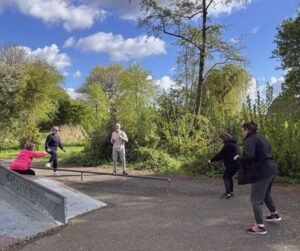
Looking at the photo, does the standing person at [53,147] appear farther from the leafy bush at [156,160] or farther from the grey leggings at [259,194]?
the grey leggings at [259,194]

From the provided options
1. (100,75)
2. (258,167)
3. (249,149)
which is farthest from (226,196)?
(100,75)

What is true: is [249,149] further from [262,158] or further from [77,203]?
[77,203]

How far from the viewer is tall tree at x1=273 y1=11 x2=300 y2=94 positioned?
1187 inches

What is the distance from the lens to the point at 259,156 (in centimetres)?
640

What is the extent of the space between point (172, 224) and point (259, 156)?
1999 millimetres

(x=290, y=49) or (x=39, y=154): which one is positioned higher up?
(x=290, y=49)

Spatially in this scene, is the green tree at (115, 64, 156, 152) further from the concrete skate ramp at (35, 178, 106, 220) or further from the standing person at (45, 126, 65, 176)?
the concrete skate ramp at (35, 178, 106, 220)

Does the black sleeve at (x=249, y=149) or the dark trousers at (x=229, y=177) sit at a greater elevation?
→ the black sleeve at (x=249, y=149)

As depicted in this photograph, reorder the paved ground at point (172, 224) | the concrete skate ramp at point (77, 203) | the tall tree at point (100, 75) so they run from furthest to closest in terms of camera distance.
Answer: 1. the tall tree at point (100, 75)
2. the concrete skate ramp at point (77, 203)
3. the paved ground at point (172, 224)

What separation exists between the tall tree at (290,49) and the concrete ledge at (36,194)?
81.9ft

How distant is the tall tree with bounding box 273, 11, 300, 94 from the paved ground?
21862 millimetres

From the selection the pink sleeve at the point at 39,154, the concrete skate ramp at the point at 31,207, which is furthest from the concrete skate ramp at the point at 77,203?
the pink sleeve at the point at 39,154

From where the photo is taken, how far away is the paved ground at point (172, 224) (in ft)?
19.6

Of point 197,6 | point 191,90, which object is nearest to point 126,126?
point 191,90
